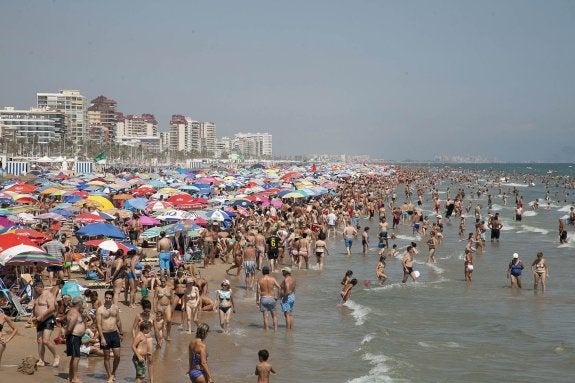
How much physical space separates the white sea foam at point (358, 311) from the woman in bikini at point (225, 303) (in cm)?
270

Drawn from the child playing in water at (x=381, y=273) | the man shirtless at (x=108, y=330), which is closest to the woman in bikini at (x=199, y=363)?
the man shirtless at (x=108, y=330)

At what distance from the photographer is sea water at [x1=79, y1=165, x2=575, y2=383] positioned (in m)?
9.96

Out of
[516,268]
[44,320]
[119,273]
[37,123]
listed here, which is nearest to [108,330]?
[44,320]

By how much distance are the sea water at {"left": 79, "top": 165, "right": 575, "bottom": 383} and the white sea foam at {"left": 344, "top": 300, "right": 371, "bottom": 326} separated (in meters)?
0.02

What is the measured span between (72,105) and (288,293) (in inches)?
6156

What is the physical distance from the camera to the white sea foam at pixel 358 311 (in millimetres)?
13314

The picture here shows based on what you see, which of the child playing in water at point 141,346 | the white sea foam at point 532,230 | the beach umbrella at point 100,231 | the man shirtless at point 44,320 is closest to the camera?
the child playing in water at point 141,346

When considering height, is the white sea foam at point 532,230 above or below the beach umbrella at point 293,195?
below

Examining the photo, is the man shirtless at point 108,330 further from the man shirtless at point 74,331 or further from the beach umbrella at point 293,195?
the beach umbrella at point 293,195

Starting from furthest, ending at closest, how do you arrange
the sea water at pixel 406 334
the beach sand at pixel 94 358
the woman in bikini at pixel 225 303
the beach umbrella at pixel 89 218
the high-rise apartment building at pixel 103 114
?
1. the high-rise apartment building at pixel 103 114
2. the beach umbrella at pixel 89 218
3. the woman in bikini at pixel 225 303
4. the sea water at pixel 406 334
5. the beach sand at pixel 94 358

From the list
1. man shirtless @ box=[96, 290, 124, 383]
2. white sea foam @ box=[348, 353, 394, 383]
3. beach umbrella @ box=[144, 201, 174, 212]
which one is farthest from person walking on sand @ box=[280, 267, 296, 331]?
beach umbrella @ box=[144, 201, 174, 212]

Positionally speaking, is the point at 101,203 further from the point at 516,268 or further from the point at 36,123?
the point at 36,123

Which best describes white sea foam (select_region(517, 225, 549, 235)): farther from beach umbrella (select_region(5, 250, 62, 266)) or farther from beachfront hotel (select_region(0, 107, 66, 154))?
beachfront hotel (select_region(0, 107, 66, 154))

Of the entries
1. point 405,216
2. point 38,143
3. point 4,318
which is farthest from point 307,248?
point 38,143
